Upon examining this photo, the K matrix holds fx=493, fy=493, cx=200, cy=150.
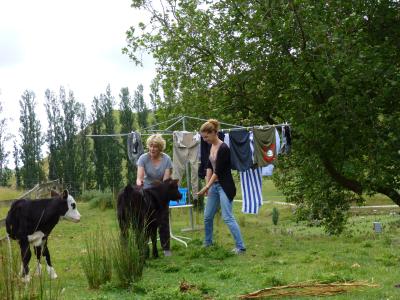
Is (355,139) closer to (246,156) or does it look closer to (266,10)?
(246,156)

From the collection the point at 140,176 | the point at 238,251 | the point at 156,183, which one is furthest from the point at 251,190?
the point at 140,176

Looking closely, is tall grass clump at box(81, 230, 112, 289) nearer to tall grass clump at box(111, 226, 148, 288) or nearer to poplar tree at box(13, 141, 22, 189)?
tall grass clump at box(111, 226, 148, 288)

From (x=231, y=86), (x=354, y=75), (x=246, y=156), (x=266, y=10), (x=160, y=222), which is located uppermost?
(x=266, y=10)

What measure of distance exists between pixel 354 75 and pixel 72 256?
16.6 feet

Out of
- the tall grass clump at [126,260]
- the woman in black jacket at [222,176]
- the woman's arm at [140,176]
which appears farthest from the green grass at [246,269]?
the woman's arm at [140,176]

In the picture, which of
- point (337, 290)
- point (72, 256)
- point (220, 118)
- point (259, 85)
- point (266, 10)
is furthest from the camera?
point (220, 118)

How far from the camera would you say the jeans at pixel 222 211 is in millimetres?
7078

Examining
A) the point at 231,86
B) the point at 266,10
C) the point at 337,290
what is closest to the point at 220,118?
the point at 231,86

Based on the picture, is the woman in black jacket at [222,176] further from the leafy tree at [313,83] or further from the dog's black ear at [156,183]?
the leafy tree at [313,83]

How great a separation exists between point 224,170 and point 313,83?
6.86ft

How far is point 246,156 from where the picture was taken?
368 inches

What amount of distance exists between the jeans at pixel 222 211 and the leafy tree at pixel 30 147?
21531 millimetres

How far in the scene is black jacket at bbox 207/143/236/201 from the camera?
6980mm

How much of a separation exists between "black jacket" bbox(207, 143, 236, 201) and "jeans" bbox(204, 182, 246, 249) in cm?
9
